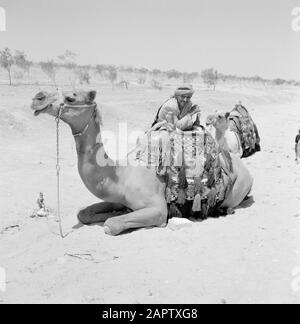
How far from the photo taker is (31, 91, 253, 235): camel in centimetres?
521

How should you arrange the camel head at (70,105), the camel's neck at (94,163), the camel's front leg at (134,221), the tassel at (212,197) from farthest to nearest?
the tassel at (212,197) → the camel's front leg at (134,221) → the camel's neck at (94,163) → the camel head at (70,105)

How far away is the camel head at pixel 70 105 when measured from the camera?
16.7 feet

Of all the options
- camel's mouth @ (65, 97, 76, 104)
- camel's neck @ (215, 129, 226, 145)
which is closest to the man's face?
camel's neck @ (215, 129, 226, 145)

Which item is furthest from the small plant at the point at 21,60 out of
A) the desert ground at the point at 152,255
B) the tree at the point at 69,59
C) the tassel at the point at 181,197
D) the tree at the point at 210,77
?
the tassel at the point at 181,197

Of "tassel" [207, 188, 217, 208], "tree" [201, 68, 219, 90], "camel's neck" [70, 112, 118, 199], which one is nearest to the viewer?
"camel's neck" [70, 112, 118, 199]

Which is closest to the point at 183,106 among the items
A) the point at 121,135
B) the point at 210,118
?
the point at 210,118

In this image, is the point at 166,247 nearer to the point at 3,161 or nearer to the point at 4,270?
the point at 4,270

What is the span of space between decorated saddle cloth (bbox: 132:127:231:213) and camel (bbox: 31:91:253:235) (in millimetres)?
126

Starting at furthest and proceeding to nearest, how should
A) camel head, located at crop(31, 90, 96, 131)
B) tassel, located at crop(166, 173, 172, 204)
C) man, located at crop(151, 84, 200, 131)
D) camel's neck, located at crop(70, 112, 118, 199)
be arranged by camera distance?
man, located at crop(151, 84, 200, 131) < tassel, located at crop(166, 173, 172, 204) < camel's neck, located at crop(70, 112, 118, 199) < camel head, located at crop(31, 90, 96, 131)

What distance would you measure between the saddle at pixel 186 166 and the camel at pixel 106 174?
0.47 feet

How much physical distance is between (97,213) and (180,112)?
1.68 meters

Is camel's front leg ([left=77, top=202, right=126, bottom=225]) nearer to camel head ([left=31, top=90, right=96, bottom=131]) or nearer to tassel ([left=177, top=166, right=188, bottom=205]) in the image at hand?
tassel ([left=177, top=166, right=188, bottom=205])

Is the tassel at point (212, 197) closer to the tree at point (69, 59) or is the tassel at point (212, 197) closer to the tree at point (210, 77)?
the tree at point (210, 77)

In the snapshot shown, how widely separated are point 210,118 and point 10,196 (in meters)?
3.31
